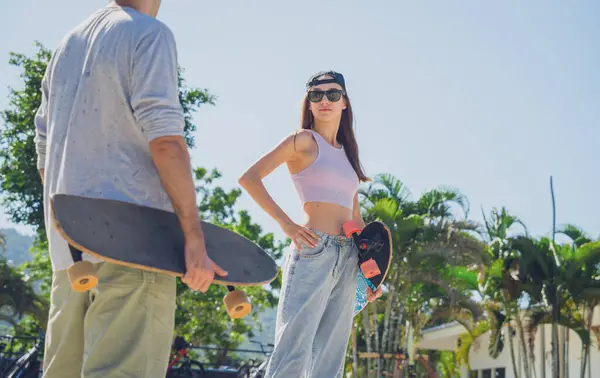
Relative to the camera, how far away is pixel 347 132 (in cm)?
477

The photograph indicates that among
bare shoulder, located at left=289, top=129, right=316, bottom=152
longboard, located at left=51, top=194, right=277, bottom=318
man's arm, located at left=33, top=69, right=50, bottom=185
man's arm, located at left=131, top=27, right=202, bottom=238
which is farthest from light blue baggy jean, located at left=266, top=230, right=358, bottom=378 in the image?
man's arm, located at left=131, top=27, right=202, bottom=238

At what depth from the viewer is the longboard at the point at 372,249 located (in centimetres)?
424

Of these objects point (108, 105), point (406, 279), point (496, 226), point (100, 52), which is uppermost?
point (496, 226)

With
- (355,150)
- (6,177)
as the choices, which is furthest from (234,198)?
(355,150)

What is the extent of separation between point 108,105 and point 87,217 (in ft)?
1.32

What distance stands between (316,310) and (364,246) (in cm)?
46

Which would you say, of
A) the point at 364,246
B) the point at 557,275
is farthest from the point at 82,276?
the point at 557,275

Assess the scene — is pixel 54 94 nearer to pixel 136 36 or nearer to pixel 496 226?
pixel 136 36

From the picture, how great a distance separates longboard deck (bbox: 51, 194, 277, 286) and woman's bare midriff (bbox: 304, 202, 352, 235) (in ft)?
5.62

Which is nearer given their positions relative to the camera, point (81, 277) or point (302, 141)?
point (81, 277)

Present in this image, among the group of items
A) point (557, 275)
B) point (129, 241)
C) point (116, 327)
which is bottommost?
point (116, 327)

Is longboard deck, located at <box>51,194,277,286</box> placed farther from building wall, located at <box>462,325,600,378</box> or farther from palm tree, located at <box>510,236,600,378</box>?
building wall, located at <box>462,325,600,378</box>

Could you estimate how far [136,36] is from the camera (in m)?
2.46

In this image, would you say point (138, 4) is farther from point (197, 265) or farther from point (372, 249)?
point (372, 249)
